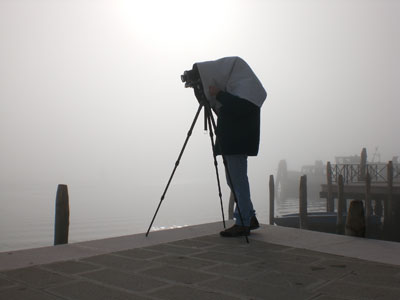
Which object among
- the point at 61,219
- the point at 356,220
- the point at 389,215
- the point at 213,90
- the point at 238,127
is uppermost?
the point at 213,90

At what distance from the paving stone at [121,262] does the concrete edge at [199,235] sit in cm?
19

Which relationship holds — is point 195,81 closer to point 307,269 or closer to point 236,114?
point 236,114

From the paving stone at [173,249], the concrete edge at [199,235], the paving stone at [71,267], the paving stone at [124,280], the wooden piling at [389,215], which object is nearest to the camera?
the paving stone at [124,280]

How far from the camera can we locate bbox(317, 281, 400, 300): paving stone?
204 centimetres

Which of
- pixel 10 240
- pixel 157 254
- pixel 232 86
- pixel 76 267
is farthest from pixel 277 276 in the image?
pixel 10 240

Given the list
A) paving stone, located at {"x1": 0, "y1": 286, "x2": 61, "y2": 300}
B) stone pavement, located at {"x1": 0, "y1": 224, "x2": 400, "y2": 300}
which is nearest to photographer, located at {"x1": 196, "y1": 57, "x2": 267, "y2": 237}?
stone pavement, located at {"x1": 0, "y1": 224, "x2": 400, "y2": 300}

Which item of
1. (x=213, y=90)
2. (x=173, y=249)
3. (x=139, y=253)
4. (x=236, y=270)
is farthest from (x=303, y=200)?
(x=236, y=270)

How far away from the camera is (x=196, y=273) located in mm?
2533

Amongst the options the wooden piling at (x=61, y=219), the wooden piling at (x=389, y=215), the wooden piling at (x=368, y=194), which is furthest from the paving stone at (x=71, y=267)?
the wooden piling at (x=389, y=215)

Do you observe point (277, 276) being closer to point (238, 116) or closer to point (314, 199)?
point (238, 116)

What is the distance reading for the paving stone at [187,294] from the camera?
2010 mm

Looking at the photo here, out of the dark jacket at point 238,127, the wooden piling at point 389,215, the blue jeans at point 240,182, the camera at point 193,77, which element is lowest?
the wooden piling at point 389,215

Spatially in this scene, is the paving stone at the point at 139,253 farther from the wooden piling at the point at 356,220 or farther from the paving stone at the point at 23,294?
the wooden piling at the point at 356,220

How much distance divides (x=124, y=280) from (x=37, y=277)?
60 cm
